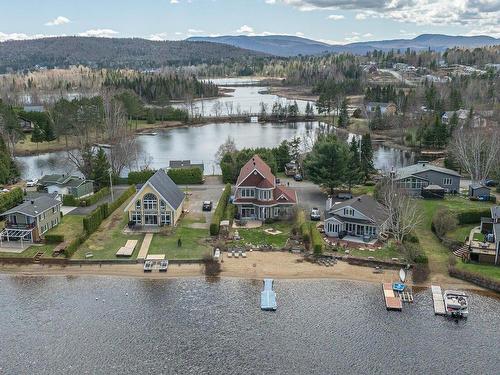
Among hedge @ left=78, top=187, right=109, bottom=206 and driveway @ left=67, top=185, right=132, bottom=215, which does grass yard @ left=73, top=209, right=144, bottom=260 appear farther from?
hedge @ left=78, top=187, right=109, bottom=206

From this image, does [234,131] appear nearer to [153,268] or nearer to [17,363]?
[153,268]

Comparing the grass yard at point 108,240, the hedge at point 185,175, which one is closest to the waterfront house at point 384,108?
the hedge at point 185,175

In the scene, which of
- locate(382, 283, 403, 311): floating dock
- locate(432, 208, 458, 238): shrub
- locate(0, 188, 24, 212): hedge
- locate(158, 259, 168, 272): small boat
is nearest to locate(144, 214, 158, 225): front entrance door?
locate(158, 259, 168, 272): small boat

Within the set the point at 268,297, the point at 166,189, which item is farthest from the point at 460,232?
the point at 166,189

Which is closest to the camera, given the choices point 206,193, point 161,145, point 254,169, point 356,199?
point 356,199

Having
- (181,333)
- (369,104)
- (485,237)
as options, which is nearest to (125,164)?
(181,333)

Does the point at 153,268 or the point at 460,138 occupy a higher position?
the point at 460,138

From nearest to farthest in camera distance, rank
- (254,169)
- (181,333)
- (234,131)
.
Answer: (181,333) < (254,169) < (234,131)
